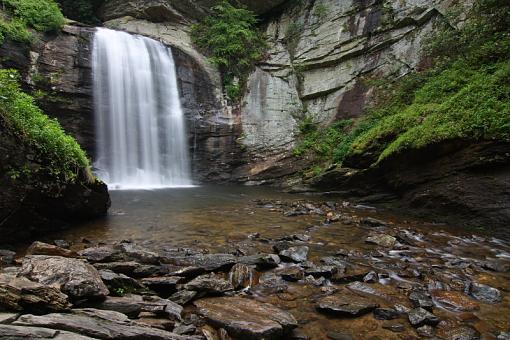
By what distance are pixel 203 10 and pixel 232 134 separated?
985 centimetres

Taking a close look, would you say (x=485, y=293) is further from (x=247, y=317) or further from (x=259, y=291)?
(x=247, y=317)

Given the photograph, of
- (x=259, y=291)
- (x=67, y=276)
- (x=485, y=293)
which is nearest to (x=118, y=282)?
(x=67, y=276)

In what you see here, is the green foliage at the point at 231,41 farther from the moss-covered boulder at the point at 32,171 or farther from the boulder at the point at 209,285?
the boulder at the point at 209,285

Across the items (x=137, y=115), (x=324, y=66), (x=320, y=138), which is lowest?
(x=320, y=138)

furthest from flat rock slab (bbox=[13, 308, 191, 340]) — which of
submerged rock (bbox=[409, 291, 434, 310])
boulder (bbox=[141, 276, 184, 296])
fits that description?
submerged rock (bbox=[409, 291, 434, 310])

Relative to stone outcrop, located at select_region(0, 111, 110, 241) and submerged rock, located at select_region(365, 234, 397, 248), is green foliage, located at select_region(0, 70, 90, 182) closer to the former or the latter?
stone outcrop, located at select_region(0, 111, 110, 241)

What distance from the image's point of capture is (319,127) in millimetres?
17125

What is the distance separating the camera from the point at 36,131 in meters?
5.66

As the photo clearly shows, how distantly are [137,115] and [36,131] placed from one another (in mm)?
10163

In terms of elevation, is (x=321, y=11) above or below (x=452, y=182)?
above

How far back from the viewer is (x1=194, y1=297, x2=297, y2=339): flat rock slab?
286cm

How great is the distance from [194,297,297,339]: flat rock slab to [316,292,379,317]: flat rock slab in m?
0.45

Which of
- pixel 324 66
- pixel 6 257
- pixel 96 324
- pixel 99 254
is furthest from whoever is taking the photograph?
pixel 324 66

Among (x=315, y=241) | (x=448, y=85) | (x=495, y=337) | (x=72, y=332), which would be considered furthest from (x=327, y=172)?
(x=72, y=332)
